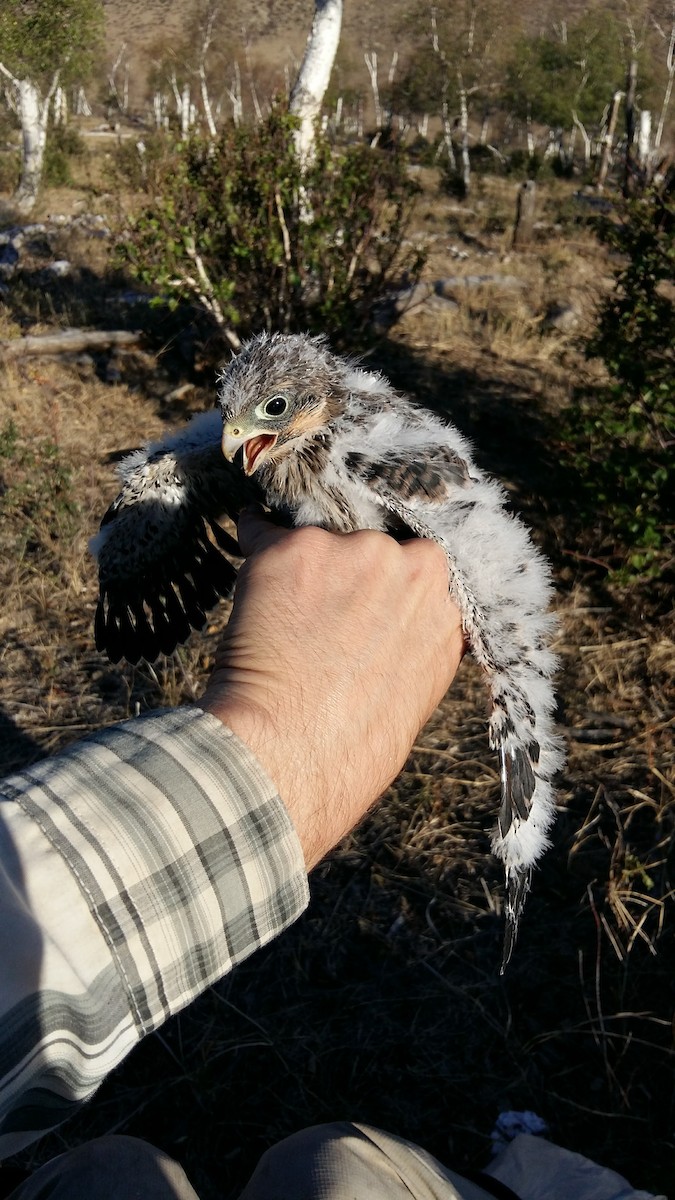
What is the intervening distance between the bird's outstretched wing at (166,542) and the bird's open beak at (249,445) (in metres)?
0.25

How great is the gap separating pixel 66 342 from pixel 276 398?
6.18 m

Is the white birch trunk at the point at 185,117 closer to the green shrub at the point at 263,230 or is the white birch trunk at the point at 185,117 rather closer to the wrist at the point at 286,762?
the green shrub at the point at 263,230

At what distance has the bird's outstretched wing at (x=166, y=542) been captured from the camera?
261 centimetres

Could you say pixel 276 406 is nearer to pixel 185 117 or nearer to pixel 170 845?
pixel 170 845

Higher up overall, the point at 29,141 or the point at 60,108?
the point at 60,108

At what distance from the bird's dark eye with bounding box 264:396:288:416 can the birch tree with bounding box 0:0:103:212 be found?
13.3m

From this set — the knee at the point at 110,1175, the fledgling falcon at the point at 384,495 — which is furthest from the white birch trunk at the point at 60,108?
the knee at the point at 110,1175

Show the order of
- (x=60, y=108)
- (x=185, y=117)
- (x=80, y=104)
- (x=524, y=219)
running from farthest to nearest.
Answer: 1. (x=80, y=104)
2. (x=60, y=108)
3. (x=185, y=117)
4. (x=524, y=219)

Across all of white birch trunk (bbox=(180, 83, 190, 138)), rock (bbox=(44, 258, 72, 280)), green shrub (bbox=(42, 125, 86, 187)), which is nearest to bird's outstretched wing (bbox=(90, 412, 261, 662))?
white birch trunk (bbox=(180, 83, 190, 138))

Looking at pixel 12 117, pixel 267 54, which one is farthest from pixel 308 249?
pixel 267 54

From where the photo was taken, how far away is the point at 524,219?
12.3 meters

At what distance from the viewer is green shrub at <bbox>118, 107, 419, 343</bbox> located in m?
6.34

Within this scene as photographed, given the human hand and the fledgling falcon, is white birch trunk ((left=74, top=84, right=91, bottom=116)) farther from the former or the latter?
the human hand

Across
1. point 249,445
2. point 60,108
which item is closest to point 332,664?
point 249,445
